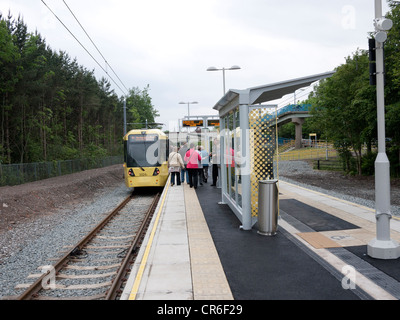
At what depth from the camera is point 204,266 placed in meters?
5.44

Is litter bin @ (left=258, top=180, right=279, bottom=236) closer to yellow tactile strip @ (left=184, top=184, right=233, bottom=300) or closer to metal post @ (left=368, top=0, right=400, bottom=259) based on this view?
yellow tactile strip @ (left=184, top=184, right=233, bottom=300)

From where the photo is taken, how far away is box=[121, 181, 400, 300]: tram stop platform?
4.45m

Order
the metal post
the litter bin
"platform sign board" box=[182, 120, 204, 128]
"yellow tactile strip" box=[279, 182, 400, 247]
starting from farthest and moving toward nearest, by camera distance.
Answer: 1. "platform sign board" box=[182, 120, 204, 128]
2. the litter bin
3. "yellow tactile strip" box=[279, 182, 400, 247]
4. the metal post

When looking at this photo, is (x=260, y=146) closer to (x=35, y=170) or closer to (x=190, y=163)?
(x=190, y=163)

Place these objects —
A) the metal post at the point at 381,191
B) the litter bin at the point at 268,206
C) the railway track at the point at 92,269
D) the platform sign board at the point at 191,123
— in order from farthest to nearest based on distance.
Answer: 1. the platform sign board at the point at 191,123
2. the litter bin at the point at 268,206
3. the metal post at the point at 381,191
4. the railway track at the point at 92,269

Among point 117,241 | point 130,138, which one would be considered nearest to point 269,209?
point 117,241

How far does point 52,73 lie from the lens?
32250mm

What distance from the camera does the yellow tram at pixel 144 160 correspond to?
17.2 meters

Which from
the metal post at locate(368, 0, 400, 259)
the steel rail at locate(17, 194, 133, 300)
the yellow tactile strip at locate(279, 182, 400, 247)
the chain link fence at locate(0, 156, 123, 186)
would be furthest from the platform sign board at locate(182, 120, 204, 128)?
the metal post at locate(368, 0, 400, 259)

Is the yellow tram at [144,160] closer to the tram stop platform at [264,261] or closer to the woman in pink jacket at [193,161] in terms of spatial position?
A: the woman in pink jacket at [193,161]

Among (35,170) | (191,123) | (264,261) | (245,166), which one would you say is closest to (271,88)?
(245,166)

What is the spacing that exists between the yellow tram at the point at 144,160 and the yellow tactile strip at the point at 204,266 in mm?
8338

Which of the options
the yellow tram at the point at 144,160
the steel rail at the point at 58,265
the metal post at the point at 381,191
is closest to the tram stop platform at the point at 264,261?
the metal post at the point at 381,191

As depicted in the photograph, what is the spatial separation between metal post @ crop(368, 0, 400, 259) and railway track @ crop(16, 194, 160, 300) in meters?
3.95
